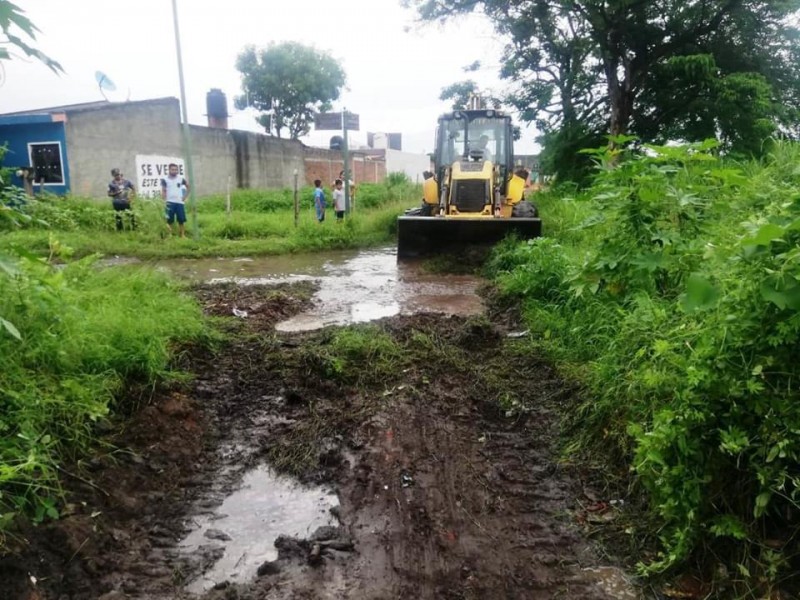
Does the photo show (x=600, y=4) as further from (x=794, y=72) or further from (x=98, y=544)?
(x=98, y=544)

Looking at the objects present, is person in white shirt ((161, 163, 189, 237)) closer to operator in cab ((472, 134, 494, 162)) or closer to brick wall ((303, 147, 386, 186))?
operator in cab ((472, 134, 494, 162))

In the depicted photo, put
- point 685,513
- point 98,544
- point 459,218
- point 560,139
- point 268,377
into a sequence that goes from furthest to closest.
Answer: point 560,139 → point 459,218 → point 268,377 → point 98,544 → point 685,513

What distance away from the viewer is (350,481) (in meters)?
3.21

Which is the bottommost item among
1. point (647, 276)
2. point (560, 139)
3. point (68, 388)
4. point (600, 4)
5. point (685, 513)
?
point (685, 513)

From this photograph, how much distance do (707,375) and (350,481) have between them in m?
1.92

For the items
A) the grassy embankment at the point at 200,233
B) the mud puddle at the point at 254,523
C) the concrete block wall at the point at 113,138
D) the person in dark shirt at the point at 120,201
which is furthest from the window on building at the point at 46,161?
the mud puddle at the point at 254,523

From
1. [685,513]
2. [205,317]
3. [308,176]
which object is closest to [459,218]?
[205,317]

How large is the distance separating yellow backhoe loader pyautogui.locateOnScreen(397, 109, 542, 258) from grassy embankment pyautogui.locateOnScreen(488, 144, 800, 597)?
15.5 feet

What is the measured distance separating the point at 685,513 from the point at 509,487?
0.98 m

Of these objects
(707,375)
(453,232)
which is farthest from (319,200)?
(707,375)

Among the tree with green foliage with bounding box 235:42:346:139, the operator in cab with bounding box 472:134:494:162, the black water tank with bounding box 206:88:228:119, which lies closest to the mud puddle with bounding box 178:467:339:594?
the operator in cab with bounding box 472:134:494:162

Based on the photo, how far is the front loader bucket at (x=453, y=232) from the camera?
8805 mm

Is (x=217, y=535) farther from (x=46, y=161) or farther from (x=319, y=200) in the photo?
(x=46, y=161)

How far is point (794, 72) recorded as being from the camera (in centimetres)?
1366
